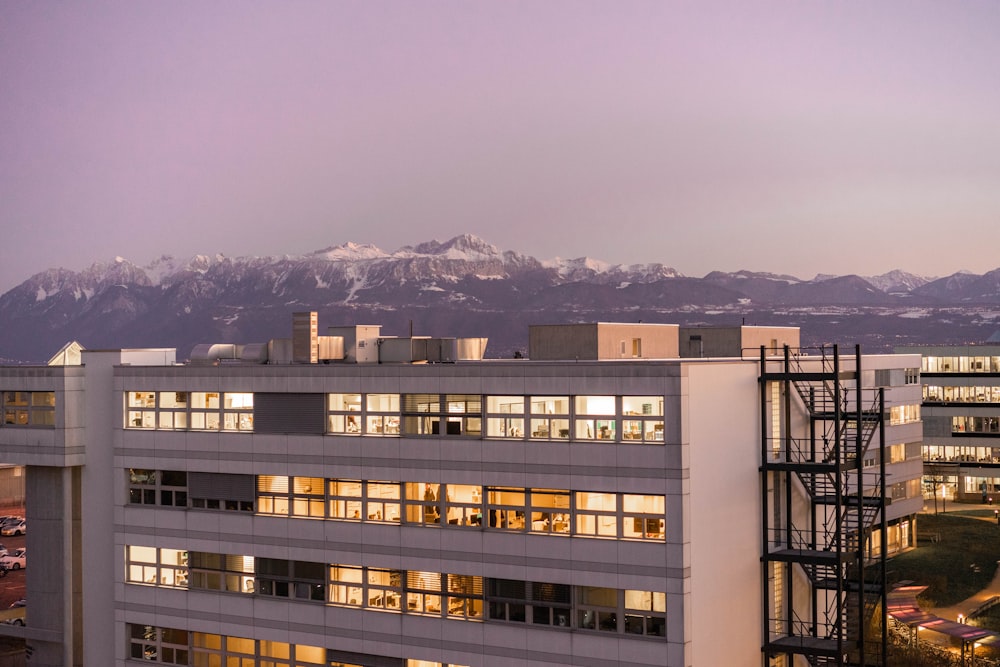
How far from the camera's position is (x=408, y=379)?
4484 cm

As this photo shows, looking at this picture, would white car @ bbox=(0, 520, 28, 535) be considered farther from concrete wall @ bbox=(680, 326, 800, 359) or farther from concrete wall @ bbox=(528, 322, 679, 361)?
concrete wall @ bbox=(528, 322, 679, 361)

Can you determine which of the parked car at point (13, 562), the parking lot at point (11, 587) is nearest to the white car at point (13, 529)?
the parking lot at point (11, 587)

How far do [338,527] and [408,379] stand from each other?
7460 mm

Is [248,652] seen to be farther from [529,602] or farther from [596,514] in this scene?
[596,514]

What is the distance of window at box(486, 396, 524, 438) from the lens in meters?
42.6

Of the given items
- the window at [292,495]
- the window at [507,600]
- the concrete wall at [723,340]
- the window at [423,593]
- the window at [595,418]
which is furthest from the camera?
the concrete wall at [723,340]

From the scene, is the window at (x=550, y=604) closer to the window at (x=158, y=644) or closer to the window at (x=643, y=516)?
the window at (x=643, y=516)

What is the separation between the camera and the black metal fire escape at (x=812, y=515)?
41.6 metres

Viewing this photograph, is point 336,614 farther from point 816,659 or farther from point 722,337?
point 722,337

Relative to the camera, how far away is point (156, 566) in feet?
168

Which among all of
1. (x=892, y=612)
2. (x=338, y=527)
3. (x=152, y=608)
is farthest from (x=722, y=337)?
(x=152, y=608)

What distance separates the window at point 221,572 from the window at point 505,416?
14.0 m

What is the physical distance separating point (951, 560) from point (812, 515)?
50454mm

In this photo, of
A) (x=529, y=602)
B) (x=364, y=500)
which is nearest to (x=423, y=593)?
(x=364, y=500)
